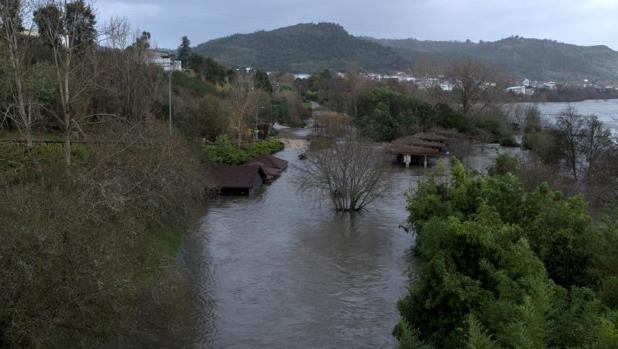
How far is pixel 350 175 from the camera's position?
35.7 m

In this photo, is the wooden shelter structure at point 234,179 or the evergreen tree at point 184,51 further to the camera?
the evergreen tree at point 184,51

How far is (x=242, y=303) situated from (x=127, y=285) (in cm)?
909

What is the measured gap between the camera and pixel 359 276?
80.0 feet

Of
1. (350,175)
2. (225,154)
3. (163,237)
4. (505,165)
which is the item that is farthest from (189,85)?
(505,165)

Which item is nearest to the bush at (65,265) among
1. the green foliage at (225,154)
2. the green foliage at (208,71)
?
the green foliage at (225,154)

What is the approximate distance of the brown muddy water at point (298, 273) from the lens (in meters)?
18.9

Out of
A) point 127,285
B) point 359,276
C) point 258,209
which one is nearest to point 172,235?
point 359,276

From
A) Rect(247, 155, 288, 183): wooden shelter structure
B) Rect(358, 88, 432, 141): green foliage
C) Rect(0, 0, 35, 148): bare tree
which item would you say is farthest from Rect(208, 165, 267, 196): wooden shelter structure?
Rect(358, 88, 432, 141): green foliage

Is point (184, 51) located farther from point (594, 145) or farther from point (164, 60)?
point (594, 145)

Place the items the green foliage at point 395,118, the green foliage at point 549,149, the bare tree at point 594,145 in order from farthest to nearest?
the green foliage at point 395,118 < the green foliage at point 549,149 < the bare tree at point 594,145

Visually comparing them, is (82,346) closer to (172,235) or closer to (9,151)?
(9,151)

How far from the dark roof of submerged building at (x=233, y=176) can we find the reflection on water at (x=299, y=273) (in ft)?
6.67

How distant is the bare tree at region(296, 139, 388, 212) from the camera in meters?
35.5

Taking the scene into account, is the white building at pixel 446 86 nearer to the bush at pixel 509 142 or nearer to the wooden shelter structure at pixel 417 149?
the bush at pixel 509 142
